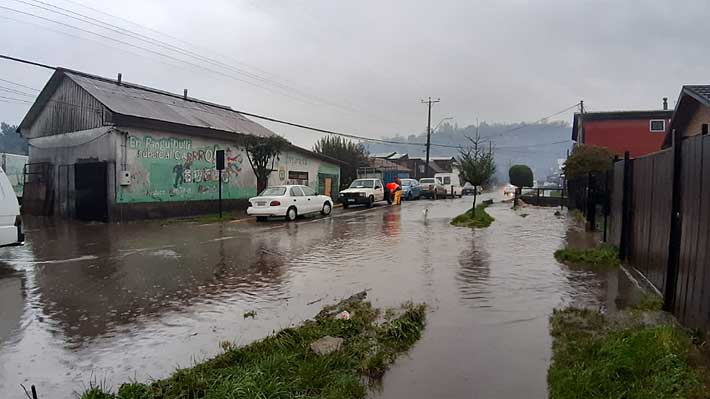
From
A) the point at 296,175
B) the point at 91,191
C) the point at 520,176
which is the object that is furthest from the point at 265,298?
the point at 520,176

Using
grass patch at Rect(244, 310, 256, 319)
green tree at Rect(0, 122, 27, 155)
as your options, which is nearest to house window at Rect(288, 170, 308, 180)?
grass patch at Rect(244, 310, 256, 319)

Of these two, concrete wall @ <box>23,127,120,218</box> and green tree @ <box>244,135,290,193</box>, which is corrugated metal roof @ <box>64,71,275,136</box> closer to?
concrete wall @ <box>23,127,120,218</box>

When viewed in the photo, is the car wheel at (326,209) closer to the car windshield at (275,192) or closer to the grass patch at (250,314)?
the car windshield at (275,192)

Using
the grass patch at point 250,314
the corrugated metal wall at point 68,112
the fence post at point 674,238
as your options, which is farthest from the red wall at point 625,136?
the grass patch at point 250,314

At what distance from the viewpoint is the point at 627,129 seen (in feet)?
118

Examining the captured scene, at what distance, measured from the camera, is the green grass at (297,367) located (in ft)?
12.3

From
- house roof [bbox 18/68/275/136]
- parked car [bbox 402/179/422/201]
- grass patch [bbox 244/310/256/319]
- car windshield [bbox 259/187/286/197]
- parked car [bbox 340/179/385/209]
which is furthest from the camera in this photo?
parked car [bbox 402/179/422/201]

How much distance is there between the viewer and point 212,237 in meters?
14.5

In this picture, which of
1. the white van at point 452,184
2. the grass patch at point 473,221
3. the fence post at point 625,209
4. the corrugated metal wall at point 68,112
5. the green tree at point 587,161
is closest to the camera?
the fence post at point 625,209

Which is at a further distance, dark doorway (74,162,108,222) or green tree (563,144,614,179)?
green tree (563,144,614,179)

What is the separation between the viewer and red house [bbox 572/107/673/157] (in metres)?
35.2

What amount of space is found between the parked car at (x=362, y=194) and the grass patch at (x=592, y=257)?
1809 cm

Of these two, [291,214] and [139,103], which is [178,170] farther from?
[291,214]

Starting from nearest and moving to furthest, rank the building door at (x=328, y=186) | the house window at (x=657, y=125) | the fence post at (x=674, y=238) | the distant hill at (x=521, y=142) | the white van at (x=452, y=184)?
the fence post at (x=674, y=238) < the building door at (x=328, y=186) < the house window at (x=657, y=125) < the white van at (x=452, y=184) < the distant hill at (x=521, y=142)
